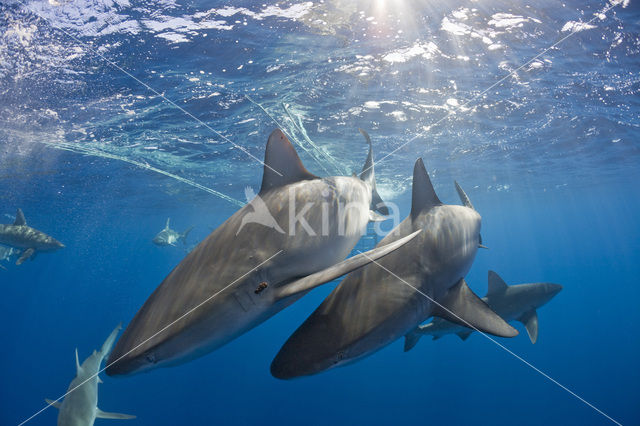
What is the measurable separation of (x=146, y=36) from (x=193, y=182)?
722 inches

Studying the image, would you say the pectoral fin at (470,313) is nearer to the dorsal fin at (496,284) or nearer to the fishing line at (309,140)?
the dorsal fin at (496,284)

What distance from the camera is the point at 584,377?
29234mm

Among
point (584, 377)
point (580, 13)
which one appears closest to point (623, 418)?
point (584, 377)

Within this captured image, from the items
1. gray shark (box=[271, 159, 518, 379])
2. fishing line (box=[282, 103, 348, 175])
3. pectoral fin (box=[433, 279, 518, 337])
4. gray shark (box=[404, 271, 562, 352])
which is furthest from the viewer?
fishing line (box=[282, 103, 348, 175])

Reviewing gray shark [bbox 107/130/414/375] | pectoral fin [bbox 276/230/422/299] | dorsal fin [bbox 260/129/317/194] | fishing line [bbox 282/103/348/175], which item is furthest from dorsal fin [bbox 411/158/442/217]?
fishing line [bbox 282/103/348/175]

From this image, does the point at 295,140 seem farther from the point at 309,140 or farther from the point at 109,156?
the point at 109,156

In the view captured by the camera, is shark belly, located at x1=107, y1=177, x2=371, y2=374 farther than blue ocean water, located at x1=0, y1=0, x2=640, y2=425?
No

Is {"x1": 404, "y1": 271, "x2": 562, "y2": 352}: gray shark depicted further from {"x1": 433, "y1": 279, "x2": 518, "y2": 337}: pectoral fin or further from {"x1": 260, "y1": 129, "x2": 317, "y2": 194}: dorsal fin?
{"x1": 260, "y1": 129, "x2": 317, "y2": 194}: dorsal fin

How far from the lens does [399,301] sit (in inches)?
102

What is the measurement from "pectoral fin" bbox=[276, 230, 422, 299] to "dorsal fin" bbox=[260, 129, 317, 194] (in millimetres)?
1444

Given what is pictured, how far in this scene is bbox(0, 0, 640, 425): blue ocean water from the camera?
8.97 metres

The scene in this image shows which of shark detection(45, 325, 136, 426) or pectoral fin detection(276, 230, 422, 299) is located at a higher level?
pectoral fin detection(276, 230, 422, 299)

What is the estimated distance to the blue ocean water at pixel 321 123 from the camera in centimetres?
897

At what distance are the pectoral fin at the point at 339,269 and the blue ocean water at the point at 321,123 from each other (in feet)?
4.21
